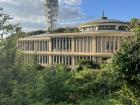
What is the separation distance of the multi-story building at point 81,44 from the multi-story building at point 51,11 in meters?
45.8

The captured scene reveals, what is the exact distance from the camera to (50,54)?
2653 inches

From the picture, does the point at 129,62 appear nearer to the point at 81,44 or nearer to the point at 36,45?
the point at 81,44

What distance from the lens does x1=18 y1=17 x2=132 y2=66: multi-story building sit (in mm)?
57344

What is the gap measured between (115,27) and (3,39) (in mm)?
49186

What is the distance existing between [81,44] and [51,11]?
199 feet

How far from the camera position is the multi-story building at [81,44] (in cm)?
5734

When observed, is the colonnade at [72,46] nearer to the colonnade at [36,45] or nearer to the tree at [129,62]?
the colonnade at [36,45]

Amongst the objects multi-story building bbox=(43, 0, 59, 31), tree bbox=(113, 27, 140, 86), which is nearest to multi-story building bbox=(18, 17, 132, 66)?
tree bbox=(113, 27, 140, 86)

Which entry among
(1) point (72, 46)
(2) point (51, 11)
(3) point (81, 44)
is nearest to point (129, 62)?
(3) point (81, 44)

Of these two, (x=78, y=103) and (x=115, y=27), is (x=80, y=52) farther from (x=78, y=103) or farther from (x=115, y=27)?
(x=78, y=103)

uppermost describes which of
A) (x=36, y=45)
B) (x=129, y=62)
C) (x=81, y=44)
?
(x=129, y=62)

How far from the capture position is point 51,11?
121m

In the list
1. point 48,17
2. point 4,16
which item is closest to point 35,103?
point 4,16

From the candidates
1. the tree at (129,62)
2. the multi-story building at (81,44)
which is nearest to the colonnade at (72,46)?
the multi-story building at (81,44)
